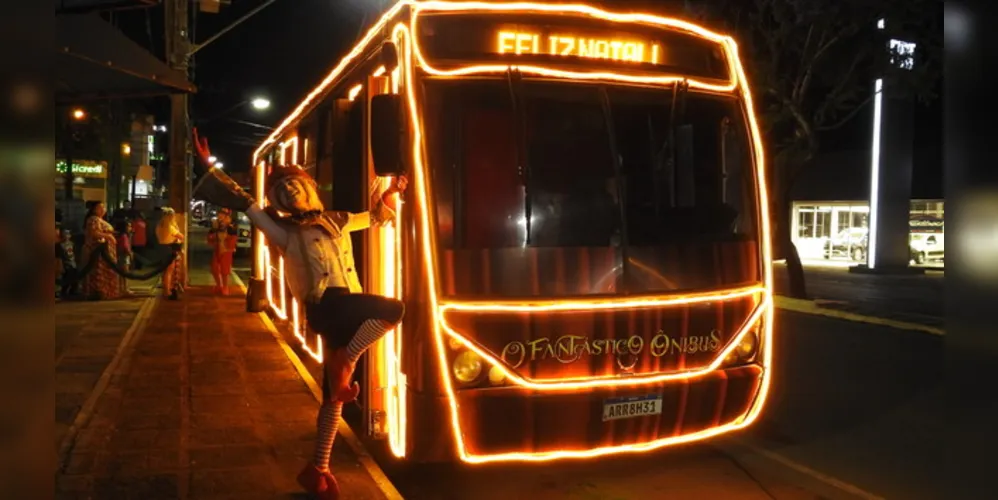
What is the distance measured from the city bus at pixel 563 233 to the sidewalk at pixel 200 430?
783 millimetres

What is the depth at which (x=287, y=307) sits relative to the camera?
10742mm

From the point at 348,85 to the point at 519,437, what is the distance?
3.12 metres

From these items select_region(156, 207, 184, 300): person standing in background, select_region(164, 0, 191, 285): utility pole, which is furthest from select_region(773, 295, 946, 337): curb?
select_region(164, 0, 191, 285): utility pole

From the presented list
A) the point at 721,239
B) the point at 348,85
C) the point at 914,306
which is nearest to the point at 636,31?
the point at 721,239

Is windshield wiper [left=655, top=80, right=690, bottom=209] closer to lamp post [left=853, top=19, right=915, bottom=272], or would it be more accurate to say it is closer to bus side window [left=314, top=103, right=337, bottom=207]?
bus side window [left=314, top=103, right=337, bottom=207]

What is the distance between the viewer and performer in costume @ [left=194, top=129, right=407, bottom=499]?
5.12 m

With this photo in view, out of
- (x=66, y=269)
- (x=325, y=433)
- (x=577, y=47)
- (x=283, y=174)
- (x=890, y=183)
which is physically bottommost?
(x=325, y=433)

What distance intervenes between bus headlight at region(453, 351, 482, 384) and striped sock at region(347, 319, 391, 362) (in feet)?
1.68

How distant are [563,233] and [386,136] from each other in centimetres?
120

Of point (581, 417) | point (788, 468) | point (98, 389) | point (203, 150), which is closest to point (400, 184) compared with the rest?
point (203, 150)

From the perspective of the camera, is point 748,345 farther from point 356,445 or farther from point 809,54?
point 809,54

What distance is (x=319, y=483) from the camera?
16.5 feet

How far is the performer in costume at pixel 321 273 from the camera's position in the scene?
5118 millimetres

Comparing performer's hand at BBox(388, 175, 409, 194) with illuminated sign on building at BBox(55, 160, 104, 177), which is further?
illuminated sign on building at BBox(55, 160, 104, 177)
